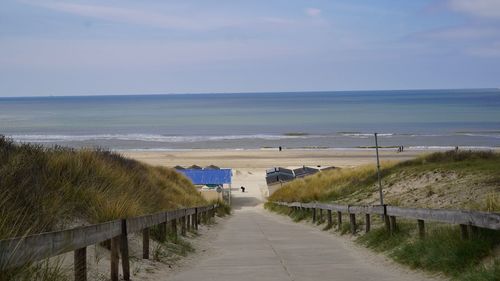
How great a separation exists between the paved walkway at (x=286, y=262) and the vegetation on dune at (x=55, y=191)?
172cm

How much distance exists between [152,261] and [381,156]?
58080 mm

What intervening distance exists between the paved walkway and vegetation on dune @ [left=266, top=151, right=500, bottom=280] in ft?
Result: 1.52

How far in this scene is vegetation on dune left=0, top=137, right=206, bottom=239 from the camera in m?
7.36

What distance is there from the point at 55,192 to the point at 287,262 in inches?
146

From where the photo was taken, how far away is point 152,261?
9938 mm

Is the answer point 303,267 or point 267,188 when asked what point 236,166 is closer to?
point 267,188

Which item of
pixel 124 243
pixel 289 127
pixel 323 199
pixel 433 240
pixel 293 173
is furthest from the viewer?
pixel 289 127

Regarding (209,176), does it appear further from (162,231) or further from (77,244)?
(77,244)

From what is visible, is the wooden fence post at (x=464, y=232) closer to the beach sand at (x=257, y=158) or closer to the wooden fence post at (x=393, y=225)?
the wooden fence post at (x=393, y=225)

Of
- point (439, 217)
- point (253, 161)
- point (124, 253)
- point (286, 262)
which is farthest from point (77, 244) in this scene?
point (253, 161)

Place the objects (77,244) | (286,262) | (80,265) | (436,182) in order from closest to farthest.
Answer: (77,244), (80,265), (286,262), (436,182)

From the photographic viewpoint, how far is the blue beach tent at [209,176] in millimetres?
48719

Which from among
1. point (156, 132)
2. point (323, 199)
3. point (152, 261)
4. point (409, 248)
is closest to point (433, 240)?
point (409, 248)

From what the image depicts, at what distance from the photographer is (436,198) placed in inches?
632
